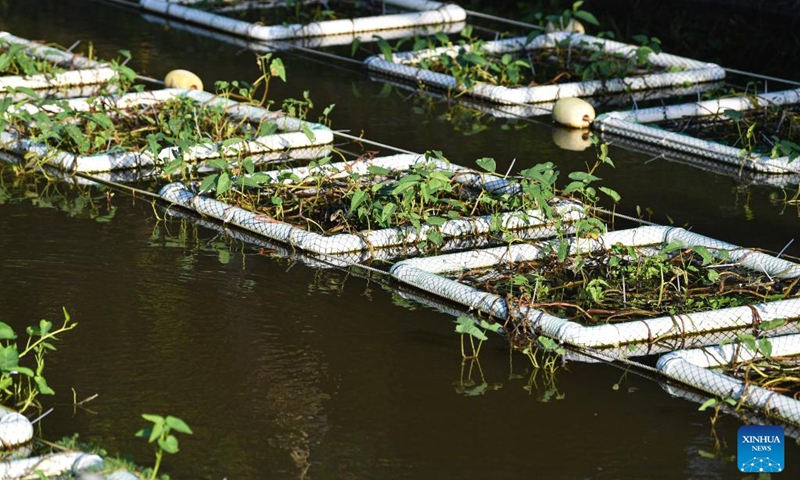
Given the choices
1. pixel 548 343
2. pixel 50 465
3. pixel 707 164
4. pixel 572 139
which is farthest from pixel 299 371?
pixel 572 139

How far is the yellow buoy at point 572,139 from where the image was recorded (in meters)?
8.78

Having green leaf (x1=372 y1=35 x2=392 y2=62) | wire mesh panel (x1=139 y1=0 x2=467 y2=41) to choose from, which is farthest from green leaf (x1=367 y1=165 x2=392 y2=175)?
wire mesh panel (x1=139 y1=0 x2=467 y2=41)

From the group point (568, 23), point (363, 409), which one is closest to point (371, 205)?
point (363, 409)

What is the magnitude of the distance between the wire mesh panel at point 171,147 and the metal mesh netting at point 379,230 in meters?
0.41

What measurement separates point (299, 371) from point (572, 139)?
4049 mm

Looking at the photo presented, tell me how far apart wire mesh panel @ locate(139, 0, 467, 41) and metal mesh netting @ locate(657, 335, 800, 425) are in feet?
22.4

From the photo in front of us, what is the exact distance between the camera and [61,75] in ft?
32.1

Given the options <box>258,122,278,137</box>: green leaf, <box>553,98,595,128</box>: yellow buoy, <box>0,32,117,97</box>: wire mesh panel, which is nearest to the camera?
<box>258,122,278,137</box>: green leaf

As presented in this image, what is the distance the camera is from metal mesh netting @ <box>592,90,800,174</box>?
27.5ft

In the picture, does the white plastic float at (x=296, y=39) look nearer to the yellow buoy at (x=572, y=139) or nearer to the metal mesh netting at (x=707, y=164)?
the yellow buoy at (x=572, y=139)

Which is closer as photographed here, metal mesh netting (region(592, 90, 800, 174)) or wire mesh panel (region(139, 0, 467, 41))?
metal mesh netting (region(592, 90, 800, 174))

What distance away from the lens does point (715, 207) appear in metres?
7.65

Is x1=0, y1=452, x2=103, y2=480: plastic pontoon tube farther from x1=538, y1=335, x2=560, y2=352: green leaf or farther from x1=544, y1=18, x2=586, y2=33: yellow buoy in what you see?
x1=544, y1=18, x2=586, y2=33: yellow buoy

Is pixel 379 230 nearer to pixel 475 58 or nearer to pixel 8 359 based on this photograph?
pixel 8 359
